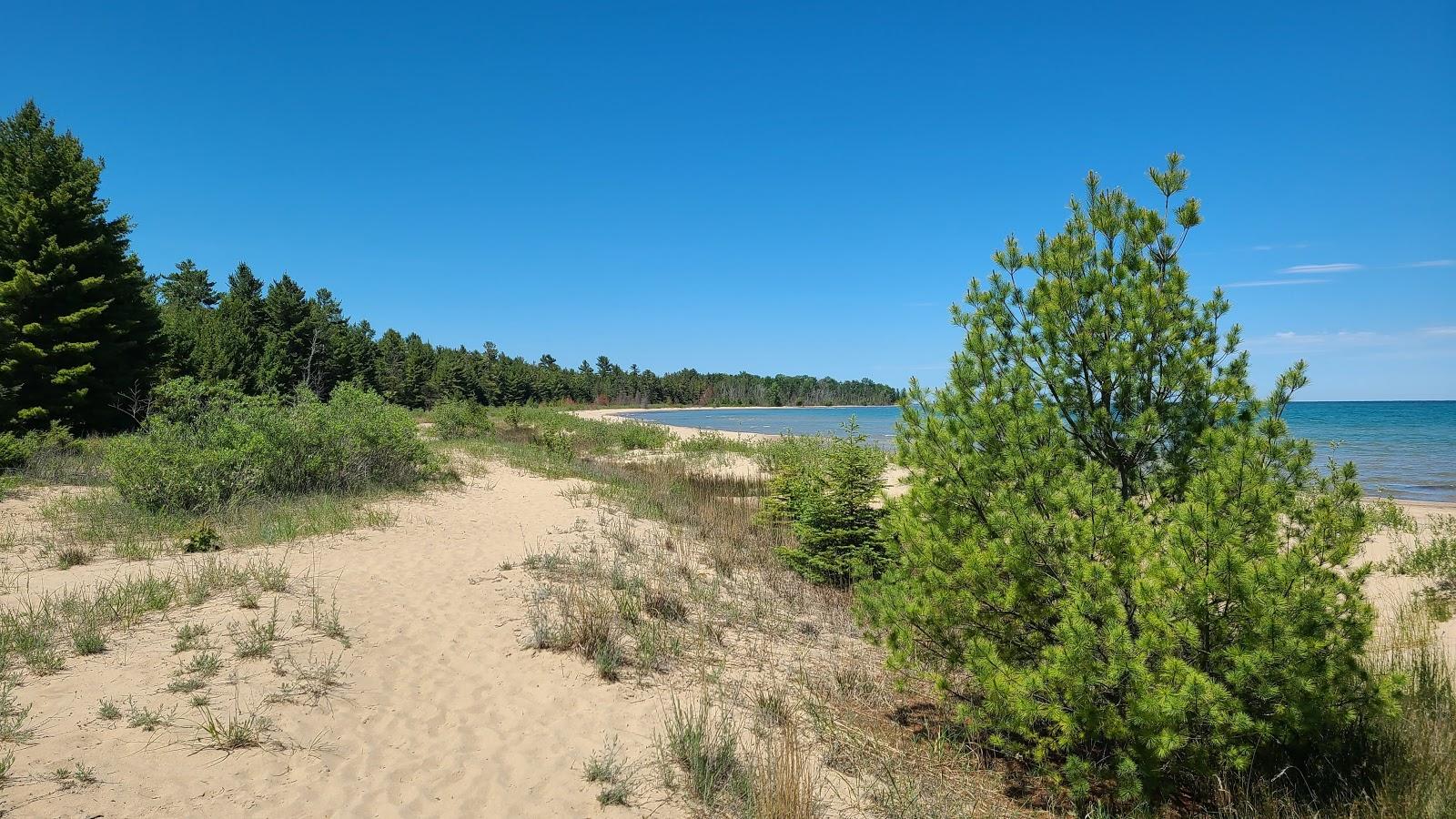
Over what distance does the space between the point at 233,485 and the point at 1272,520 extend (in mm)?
14325

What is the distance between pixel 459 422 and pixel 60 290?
14.5 meters

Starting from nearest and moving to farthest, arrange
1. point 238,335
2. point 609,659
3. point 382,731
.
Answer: point 382,731
point 609,659
point 238,335

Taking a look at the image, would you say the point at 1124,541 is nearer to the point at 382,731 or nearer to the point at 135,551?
the point at 382,731

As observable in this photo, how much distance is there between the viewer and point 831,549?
29.9 ft

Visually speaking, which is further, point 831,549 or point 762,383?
point 762,383

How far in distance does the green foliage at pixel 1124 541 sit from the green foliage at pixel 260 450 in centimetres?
1183

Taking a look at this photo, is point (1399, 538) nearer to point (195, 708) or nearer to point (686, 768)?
point (686, 768)

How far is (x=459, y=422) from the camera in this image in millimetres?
30359

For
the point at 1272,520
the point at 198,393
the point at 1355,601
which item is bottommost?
the point at 1355,601

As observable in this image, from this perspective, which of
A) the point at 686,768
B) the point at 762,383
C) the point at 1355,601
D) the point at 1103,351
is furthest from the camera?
the point at 762,383

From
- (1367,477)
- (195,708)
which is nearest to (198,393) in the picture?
(195,708)

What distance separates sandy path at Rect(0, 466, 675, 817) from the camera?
3.93 m

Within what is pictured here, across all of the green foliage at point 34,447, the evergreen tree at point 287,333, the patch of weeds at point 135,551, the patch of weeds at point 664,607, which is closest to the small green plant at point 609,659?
the patch of weeds at point 664,607

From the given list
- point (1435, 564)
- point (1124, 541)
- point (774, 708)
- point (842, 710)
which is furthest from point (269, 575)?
point (1435, 564)
